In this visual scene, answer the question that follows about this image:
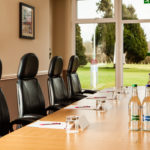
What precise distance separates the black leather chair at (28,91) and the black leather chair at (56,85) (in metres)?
0.55

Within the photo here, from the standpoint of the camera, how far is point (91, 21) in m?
7.50

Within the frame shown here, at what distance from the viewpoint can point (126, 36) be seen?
727 centimetres

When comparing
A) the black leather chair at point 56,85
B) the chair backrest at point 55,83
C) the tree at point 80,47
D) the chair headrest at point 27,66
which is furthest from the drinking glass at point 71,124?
the tree at point 80,47

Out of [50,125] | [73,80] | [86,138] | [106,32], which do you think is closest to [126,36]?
[106,32]

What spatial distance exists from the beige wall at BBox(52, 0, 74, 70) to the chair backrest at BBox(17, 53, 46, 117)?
424cm

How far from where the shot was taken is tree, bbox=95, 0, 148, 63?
282 inches

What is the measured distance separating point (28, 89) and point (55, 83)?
0.93 metres

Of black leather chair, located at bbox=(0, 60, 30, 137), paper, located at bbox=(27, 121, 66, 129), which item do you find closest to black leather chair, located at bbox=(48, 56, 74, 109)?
black leather chair, located at bbox=(0, 60, 30, 137)

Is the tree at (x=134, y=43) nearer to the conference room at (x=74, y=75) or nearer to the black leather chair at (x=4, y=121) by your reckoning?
the conference room at (x=74, y=75)

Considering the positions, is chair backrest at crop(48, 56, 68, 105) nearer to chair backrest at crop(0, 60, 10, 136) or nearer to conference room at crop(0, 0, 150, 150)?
conference room at crop(0, 0, 150, 150)

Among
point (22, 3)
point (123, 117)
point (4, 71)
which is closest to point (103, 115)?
point (123, 117)

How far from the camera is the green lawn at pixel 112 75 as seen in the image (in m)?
7.22

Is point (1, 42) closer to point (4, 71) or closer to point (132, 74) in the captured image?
point (4, 71)

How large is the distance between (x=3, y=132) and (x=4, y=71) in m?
2.50
